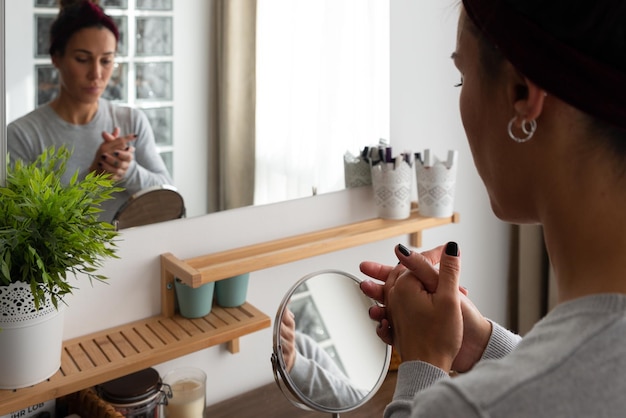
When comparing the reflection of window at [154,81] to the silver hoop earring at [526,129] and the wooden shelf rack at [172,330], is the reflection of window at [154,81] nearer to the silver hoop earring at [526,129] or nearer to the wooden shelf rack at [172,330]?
the wooden shelf rack at [172,330]

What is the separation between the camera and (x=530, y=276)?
2123 mm

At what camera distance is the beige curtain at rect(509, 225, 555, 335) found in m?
2.10

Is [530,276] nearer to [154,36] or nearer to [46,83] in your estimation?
[154,36]

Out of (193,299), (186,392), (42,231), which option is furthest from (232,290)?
(42,231)

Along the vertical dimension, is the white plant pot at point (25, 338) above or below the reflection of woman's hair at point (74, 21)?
below

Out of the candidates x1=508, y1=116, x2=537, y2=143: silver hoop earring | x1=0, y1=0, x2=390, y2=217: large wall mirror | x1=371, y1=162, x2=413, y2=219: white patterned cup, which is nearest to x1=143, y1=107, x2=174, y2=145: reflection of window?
x1=0, y1=0, x2=390, y2=217: large wall mirror

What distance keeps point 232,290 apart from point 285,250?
132 mm

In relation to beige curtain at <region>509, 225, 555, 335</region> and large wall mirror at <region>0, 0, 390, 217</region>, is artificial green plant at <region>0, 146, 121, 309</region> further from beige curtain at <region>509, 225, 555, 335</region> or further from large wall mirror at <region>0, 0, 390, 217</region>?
beige curtain at <region>509, 225, 555, 335</region>

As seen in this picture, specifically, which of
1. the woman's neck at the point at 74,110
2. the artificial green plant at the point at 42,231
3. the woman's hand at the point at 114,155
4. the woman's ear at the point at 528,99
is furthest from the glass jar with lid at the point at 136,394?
the woman's ear at the point at 528,99

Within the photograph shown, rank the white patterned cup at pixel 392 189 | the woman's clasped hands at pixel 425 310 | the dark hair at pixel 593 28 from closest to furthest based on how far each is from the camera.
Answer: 1. the dark hair at pixel 593 28
2. the woman's clasped hands at pixel 425 310
3. the white patterned cup at pixel 392 189

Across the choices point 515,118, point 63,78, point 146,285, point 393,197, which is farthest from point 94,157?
point 515,118

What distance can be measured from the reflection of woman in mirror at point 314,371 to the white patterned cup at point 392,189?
54cm

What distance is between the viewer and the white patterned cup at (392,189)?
1.66m

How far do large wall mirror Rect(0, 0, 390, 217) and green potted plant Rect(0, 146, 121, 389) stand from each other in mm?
143
